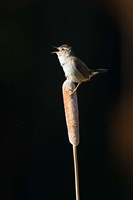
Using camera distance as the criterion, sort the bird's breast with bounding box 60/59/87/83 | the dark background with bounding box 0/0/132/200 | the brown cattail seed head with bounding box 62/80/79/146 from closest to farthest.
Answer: the brown cattail seed head with bounding box 62/80/79/146 < the bird's breast with bounding box 60/59/87/83 < the dark background with bounding box 0/0/132/200

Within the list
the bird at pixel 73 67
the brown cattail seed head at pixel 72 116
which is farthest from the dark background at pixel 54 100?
the brown cattail seed head at pixel 72 116

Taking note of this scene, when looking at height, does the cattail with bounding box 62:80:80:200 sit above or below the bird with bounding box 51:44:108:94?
below

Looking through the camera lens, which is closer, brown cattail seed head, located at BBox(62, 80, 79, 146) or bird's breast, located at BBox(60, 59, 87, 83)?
brown cattail seed head, located at BBox(62, 80, 79, 146)

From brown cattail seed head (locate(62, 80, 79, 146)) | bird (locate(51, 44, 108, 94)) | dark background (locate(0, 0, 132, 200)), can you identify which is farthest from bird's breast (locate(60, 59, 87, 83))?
dark background (locate(0, 0, 132, 200))

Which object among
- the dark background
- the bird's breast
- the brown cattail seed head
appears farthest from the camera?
the dark background

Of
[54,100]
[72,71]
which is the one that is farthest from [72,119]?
[54,100]

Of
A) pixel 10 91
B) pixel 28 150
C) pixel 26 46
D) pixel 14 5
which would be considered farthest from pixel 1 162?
pixel 14 5

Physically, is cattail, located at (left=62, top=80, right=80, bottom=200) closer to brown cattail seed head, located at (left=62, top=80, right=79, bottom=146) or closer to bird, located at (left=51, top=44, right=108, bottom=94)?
brown cattail seed head, located at (left=62, top=80, right=79, bottom=146)

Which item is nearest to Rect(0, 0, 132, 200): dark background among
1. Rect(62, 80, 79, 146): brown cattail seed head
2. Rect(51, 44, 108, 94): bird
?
Rect(51, 44, 108, 94): bird

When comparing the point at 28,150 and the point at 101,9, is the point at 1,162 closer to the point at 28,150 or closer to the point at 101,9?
the point at 28,150
